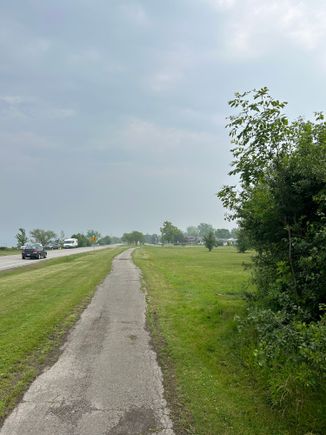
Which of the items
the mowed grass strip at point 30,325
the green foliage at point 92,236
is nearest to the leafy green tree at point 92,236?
the green foliage at point 92,236

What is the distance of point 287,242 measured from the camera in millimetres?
5387

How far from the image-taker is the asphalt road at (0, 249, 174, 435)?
11.5 ft

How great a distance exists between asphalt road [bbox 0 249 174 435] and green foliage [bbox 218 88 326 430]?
1.57 meters

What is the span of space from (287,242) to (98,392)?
146 inches

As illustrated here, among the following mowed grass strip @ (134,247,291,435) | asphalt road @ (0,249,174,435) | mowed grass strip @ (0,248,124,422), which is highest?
mowed grass strip @ (0,248,124,422)

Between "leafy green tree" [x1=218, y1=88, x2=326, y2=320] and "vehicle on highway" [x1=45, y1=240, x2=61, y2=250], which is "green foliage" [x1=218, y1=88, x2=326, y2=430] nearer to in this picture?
"leafy green tree" [x1=218, y1=88, x2=326, y2=320]

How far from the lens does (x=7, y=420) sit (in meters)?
3.60

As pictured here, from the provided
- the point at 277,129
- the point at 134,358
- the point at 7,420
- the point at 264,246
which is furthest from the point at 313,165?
the point at 7,420

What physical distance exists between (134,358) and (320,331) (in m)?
3.35

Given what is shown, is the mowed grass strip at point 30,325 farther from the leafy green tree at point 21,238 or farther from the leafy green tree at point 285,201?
the leafy green tree at point 21,238

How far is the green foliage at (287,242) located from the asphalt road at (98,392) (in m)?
1.57

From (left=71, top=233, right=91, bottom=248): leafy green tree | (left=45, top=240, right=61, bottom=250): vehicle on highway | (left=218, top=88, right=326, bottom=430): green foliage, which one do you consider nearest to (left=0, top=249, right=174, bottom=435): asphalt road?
(left=218, top=88, right=326, bottom=430): green foliage

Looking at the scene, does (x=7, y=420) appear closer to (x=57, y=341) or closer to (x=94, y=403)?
(x=94, y=403)

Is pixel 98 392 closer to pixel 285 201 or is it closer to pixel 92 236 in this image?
pixel 285 201
